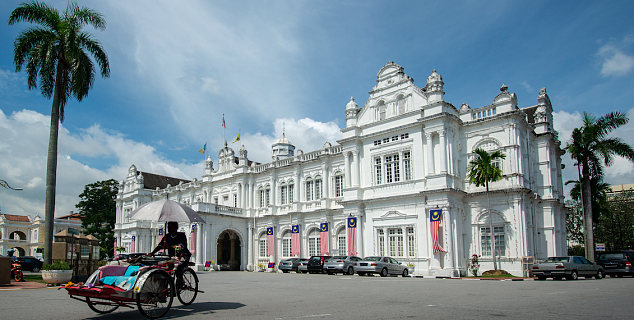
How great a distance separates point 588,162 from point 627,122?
3279mm

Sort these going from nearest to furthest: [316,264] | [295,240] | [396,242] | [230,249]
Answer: [396,242]
[316,264]
[295,240]
[230,249]

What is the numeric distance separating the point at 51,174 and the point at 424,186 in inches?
800

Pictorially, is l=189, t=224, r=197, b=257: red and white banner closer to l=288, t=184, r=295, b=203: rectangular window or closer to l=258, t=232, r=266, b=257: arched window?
l=258, t=232, r=266, b=257: arched window

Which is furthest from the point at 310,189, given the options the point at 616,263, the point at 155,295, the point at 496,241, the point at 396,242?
the point at 155,295

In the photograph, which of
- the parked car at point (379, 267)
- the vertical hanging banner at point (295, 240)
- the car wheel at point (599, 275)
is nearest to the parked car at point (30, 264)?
the vertical hanging banner at point (295, 240)

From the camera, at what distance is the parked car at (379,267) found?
81.3 ft

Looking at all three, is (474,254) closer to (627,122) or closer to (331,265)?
(331,265)

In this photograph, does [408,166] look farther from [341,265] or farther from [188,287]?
[188,287]

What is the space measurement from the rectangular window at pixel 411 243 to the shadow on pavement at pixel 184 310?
1985 cm

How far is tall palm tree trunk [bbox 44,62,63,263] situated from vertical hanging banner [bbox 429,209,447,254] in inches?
784

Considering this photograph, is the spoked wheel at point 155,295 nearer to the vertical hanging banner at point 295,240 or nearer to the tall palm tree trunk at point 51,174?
the tall palm tree trunk at point 51,174

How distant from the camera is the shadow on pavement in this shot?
332 inches

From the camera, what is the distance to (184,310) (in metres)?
9.08

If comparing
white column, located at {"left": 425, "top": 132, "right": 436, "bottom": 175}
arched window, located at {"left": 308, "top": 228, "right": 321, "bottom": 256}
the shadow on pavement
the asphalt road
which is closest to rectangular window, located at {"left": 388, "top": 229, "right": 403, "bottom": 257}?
white column, located at {"left": 425, "top": 132, "right": 436, "bottom": 175}
